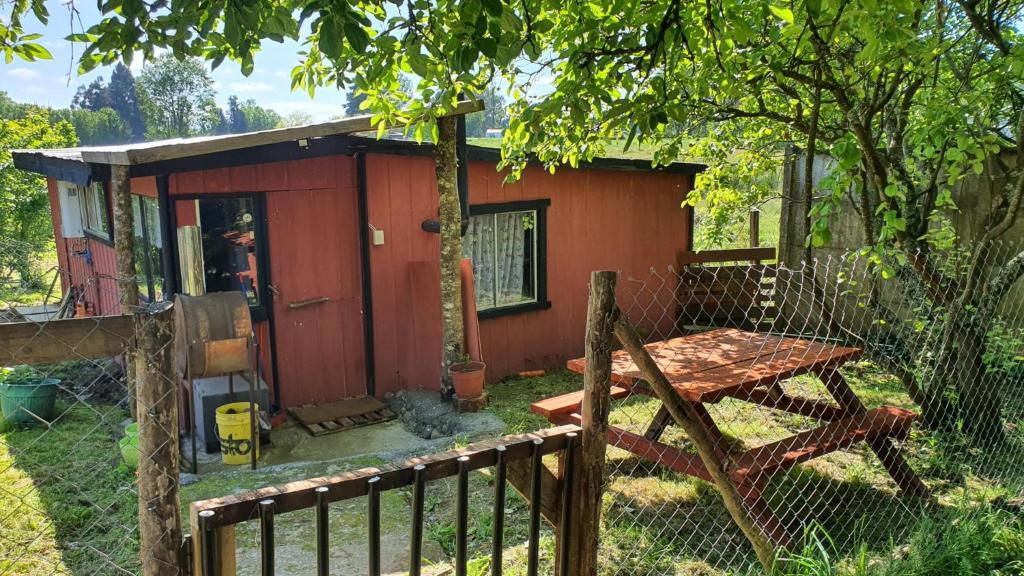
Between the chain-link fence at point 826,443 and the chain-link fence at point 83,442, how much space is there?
267 centimetres

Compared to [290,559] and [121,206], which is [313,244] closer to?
[121,206]

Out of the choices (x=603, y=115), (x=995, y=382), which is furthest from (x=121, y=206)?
(x=995, y=382)

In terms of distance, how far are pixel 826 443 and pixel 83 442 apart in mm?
6006

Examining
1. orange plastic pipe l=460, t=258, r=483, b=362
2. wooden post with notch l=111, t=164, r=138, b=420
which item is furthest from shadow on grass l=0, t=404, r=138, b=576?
orange plastic pipe l=460, t=258, r=483, b=362

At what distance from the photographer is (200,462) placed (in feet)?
20.1

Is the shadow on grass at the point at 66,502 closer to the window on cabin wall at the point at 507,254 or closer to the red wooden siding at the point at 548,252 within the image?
the red wooden siding at the point at 548,252

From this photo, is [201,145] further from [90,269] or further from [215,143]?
[90,269]

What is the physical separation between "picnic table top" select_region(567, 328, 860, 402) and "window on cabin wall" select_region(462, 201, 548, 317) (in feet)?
11.7

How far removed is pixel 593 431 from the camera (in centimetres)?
269

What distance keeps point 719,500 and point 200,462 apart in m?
4.15

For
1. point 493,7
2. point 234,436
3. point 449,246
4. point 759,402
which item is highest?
point 493,7

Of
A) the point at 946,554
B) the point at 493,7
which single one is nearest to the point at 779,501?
the point at 946,554

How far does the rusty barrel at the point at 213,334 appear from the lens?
18.9ft

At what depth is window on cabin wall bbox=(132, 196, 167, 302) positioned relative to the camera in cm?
721
